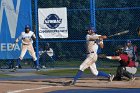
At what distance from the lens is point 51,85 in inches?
706

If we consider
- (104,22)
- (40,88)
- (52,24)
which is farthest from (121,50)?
(104,22)

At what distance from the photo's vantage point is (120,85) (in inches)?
693

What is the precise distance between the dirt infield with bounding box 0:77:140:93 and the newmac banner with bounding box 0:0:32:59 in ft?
23.3

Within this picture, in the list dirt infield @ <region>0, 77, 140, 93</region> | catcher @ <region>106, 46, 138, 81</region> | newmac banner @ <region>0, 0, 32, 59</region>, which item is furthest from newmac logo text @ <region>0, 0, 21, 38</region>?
catcher @ <region>106, 46, 138, 81</region>

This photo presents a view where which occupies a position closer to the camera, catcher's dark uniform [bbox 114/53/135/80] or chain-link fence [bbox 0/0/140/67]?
catcher's dark uniform [bbox 114/53/135/80]

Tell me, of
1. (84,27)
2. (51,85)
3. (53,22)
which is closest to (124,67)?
(51,85)

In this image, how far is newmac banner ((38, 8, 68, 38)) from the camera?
26578 millimetres

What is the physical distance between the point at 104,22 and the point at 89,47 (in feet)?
55.8

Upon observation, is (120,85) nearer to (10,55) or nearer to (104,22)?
(10,55)

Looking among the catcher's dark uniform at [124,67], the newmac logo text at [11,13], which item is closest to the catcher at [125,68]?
the catcher's dark uniform at [124,67]

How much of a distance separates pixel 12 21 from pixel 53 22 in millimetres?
2031

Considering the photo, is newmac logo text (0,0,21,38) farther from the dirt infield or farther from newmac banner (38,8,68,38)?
the dirt infield

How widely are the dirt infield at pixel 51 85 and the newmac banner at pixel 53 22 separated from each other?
7.10m

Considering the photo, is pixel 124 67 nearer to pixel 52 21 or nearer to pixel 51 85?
pixel 51 85
